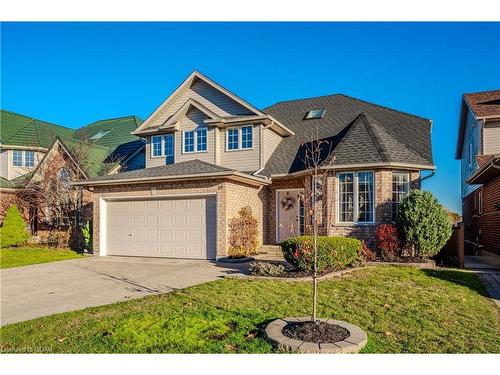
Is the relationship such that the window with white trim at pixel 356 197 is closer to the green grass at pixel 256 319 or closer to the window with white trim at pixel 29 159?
the green grass at pixel 256 319

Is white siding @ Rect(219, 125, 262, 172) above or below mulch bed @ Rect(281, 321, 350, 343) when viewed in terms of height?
above

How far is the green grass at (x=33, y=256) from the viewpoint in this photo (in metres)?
14.2

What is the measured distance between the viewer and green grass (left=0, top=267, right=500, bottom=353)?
512cm

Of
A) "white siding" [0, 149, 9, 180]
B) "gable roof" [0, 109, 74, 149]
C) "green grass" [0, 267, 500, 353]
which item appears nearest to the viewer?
"green grass" [0, 267, 500, 353]

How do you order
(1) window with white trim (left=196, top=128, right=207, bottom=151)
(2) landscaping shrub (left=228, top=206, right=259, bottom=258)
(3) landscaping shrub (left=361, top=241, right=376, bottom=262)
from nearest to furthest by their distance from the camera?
1. (3) landscaping shrub (left=361, top=241, right=376, bottom=262)
2. (2) landscaping shrub (left=228, top=206, right=259, bottom=258)
3. (1) window with white trim (left=196, top=128, right=207, bottom=151)

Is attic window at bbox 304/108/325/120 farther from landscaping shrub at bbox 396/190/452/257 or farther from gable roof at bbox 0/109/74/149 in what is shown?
gable roof at bbox 0/109/74/149

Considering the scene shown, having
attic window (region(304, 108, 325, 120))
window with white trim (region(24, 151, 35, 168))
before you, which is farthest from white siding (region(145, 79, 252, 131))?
window with white trim (region(24, 151, 35, 168))

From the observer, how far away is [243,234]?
1469 cm

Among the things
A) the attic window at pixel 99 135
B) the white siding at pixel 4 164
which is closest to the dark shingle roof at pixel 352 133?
the attic window at pixel 99 135

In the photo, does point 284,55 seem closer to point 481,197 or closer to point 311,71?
point 311,71

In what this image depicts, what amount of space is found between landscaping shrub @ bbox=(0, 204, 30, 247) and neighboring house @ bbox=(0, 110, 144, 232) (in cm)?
146

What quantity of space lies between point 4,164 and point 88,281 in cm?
1827

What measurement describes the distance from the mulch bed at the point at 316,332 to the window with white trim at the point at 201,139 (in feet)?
43.1

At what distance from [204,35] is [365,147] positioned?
6942 millimetres
